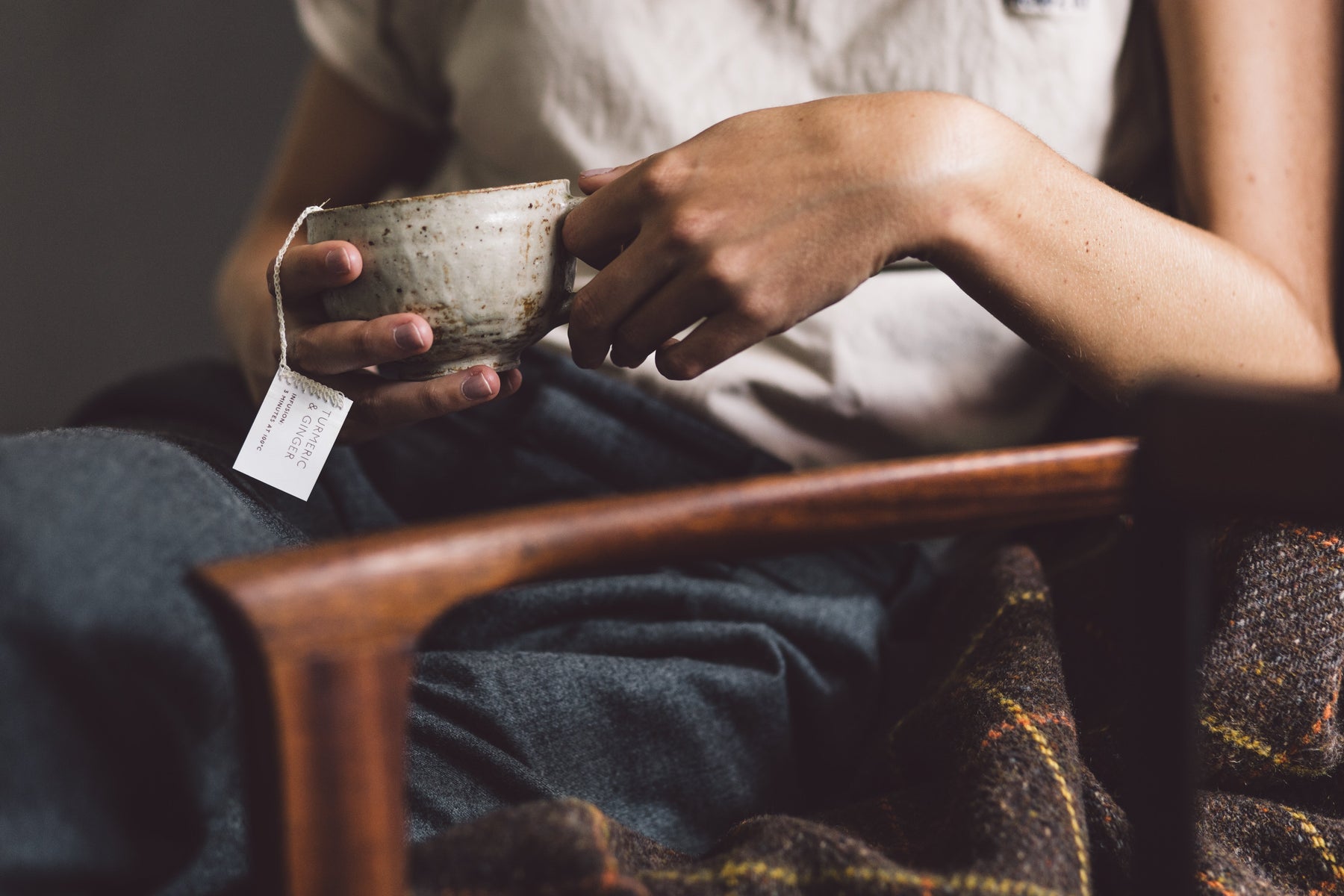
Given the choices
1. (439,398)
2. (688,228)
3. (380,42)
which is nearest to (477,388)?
(439,398)

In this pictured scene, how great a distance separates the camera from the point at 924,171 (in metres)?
0.42

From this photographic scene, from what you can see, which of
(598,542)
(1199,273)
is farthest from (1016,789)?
(1199,273)

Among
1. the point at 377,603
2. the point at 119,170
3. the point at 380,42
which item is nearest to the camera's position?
the point at 377,603

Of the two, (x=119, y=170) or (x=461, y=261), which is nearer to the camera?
(x=461, y=261)

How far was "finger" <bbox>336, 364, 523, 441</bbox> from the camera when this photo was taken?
46 cm

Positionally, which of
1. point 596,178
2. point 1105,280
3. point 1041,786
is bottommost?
point 1041,786

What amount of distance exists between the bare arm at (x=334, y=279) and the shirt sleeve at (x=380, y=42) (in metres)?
0.03

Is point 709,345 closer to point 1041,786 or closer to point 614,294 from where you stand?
point 614,294

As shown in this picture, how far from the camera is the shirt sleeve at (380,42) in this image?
2.72ft

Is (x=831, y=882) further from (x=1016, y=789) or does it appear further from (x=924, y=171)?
(x=924, y=171)

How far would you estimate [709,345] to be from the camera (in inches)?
17.6

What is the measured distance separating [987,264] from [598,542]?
10.7 inches

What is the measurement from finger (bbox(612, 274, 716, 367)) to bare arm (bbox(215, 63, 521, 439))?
7 centimetres

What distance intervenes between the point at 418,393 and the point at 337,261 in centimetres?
8
